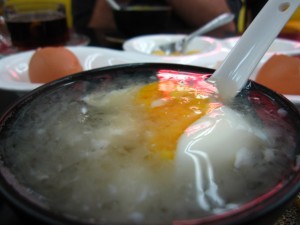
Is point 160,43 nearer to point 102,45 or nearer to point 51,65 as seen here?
point 102,45

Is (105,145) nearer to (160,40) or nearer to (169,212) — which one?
(169,212)

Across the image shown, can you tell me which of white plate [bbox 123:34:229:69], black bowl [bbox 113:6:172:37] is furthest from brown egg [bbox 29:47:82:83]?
black bowl [bbox 113:6:172:37]

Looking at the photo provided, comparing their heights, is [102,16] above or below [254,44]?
below

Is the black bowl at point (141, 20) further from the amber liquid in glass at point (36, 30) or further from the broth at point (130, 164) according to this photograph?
the broth at point (130, 164)

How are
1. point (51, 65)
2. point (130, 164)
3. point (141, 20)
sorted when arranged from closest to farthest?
point (130, 164) < point (51, 65) < point (141, 20)

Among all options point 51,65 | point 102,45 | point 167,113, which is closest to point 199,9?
point 102,45

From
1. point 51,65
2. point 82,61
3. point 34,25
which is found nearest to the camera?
point 51,65

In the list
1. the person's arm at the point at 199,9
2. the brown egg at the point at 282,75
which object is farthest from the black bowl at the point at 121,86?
the person's arm at the point at 199,9

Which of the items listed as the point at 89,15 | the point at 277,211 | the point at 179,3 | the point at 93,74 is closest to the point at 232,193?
the point at 277,211
